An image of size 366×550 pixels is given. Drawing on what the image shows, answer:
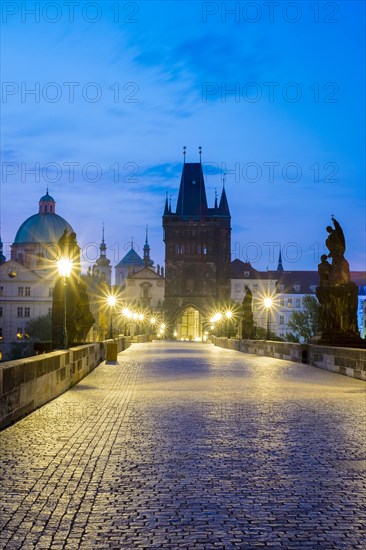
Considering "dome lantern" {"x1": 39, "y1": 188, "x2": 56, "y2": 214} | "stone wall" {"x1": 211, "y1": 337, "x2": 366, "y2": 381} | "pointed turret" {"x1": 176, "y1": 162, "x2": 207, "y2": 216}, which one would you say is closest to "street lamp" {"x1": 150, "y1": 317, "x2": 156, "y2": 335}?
"pointed turret" {"x1": 176, "y1": 162, "x2": 207, "y2": 216}

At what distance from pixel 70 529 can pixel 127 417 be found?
637cm

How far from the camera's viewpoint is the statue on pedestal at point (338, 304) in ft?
85.8

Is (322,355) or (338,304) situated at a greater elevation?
(338,304)

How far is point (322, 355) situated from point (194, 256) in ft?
350

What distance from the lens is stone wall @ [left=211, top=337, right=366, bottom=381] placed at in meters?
20.3

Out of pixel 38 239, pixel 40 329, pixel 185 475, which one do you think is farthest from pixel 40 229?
pixel 185 475

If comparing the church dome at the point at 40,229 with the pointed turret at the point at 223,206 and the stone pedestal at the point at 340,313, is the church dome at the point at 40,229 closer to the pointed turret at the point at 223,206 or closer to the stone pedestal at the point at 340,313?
the pointed turret at the point at 223,206

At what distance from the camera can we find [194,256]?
433 ft

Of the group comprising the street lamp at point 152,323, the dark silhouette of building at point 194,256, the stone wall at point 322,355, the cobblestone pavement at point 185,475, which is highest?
the dark silhouette of building at point 194,256

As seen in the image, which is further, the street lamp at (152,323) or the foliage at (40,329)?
the street lamp at (152,323)

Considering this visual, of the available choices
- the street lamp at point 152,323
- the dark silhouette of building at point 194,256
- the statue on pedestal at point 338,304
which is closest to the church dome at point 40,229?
the dark silhouette of building at point 194,256

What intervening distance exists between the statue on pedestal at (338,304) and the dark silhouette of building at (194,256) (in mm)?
99587

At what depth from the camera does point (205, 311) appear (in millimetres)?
128375

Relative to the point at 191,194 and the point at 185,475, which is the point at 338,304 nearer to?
the point at 185,475
